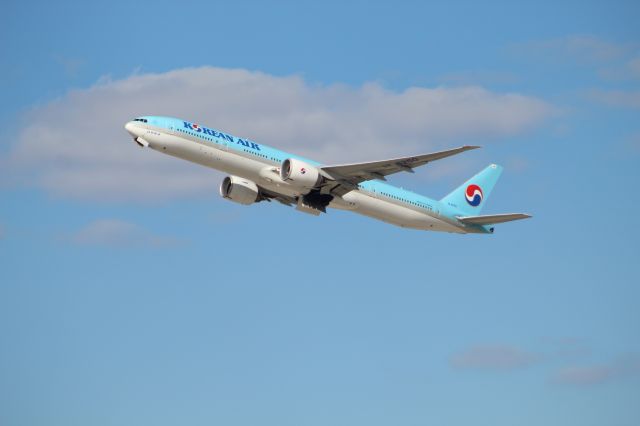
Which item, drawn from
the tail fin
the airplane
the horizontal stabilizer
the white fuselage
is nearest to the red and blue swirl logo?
the tail fin

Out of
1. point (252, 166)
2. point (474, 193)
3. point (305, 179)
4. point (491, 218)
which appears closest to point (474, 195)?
point (474, 193)

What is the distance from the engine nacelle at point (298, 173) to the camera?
65.2m

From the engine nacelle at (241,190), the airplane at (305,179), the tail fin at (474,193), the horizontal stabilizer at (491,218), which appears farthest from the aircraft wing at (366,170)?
the tail fin at (474,193)

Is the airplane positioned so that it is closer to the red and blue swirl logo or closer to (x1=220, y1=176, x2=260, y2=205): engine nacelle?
(x1=220, y1=176, x2=260, y2=205): engine nacelle

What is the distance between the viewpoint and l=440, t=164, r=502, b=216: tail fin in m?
76.5

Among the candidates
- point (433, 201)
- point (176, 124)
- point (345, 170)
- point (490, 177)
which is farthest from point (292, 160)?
point (490, 177)

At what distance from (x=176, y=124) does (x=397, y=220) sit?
16787 mm

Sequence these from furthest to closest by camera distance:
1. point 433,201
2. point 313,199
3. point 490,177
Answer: point 490,177
point 433,201
point 313,199

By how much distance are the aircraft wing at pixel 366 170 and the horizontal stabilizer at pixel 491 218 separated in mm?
8217

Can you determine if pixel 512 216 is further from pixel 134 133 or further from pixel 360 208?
pixel 134 133

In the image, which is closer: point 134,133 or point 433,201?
point 134,133

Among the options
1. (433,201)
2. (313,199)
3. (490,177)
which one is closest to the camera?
(313,199)

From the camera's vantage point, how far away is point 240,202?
70688mm

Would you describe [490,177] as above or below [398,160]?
above
